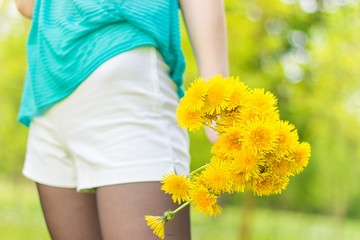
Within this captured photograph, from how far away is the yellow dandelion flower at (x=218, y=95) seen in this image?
811mm

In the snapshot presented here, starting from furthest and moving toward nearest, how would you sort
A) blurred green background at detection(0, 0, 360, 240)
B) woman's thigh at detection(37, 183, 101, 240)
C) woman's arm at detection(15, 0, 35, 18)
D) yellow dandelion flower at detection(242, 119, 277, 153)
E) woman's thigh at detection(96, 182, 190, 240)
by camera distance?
blurred green background at detection(0, 0, 360, 240) < woman's arm at detection(15, 0, 35, 18) < woman's thigh at detection(37, 183, 101, 240) < woman's thigh at detection(96, 182, 190, 240) < yellow dandelion flower at detection(242, 119, 277, 153)

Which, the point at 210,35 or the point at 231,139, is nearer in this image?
the point at 231,139

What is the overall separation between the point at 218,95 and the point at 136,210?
1.39 feet

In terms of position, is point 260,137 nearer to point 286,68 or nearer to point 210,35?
point 210,35

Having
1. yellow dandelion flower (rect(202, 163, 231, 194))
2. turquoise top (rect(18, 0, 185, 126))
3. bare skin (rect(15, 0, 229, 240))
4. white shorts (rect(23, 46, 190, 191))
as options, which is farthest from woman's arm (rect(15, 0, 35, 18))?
yellow dandelion flower (rect(202, 163, 231, 194))

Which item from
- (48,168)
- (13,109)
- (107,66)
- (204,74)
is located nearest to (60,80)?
(107,66)

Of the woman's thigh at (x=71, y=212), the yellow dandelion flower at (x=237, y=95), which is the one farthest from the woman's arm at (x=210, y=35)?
the woman's thigh at (x=71, y=212)

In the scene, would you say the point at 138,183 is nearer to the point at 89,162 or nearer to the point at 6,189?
the point at 89,162

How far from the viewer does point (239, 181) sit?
2.65 feet

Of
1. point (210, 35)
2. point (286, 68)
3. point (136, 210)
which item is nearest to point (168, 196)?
point (136, 210)

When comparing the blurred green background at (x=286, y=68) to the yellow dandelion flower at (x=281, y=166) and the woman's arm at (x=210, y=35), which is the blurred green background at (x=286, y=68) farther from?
the yellow dandelion flower at (x=281, y=166)

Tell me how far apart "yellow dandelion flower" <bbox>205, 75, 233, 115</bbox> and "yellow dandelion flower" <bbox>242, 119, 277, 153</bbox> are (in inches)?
3.1

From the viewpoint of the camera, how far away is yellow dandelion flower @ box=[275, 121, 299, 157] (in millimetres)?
782

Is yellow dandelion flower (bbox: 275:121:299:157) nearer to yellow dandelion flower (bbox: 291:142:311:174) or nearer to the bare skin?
yellow dandelion flower (bbox: 291:142:311:174)
